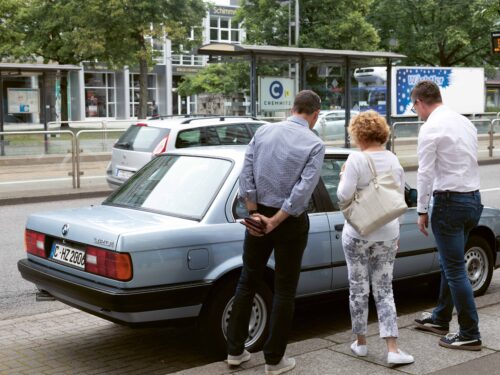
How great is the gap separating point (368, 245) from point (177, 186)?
1.62 metres

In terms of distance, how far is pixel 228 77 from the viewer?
47.5 metres

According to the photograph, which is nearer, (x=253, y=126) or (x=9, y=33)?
(x=253, y=126)

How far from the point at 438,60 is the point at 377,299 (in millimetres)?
44997

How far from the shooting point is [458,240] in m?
Result: 4.74

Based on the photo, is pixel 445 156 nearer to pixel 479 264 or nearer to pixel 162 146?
pixel 479 264

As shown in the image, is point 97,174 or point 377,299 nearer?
point 377,299

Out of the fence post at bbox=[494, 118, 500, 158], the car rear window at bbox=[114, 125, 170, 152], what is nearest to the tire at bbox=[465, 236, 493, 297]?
the car rear window at bbox=[114, 125, 170, 152]

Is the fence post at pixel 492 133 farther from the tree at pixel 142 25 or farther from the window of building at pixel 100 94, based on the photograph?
the window of building at pixel 100 94

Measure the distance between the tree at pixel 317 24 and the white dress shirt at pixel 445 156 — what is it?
130 feet

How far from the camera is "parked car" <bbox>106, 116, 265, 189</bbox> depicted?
1238cm

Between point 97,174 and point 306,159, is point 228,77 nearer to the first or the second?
point 97,174

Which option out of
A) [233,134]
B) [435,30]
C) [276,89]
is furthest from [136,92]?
[233,134]

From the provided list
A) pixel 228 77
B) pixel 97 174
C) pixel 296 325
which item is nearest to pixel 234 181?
pixel 296 325

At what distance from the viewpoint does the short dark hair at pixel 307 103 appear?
447 cm
